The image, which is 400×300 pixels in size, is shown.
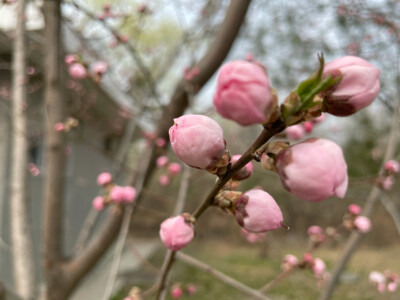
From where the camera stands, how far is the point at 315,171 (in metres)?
0.42

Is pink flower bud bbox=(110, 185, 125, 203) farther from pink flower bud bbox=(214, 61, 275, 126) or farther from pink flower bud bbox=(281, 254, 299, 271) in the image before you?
pink flower bud bbox=(214, 61, 275, 126)

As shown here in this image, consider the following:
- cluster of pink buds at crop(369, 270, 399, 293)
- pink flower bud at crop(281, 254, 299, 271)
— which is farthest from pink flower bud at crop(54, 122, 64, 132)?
cluster of pink buds at crop(369, 270, 399, 293)

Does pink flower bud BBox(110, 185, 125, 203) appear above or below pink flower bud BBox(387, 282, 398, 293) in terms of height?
above

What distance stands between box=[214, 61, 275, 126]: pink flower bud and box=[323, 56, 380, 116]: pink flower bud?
0.33 feet

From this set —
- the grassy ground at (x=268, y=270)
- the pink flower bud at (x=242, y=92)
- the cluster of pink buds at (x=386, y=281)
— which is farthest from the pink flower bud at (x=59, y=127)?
the grassy ground at (x=268, y=270)

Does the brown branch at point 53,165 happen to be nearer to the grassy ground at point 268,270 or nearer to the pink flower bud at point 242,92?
the pink flower bud at point 242,92

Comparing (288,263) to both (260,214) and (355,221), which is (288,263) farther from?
(260,214)

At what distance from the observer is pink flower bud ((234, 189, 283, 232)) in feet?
1.77

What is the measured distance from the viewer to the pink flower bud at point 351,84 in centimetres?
45

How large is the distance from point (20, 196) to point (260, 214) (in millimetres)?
2212

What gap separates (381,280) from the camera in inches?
87.3

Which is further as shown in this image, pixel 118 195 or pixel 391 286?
pixel 391 286

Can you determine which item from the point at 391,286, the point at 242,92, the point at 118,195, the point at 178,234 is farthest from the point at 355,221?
the point at 242,92

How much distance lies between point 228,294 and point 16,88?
614 cm
